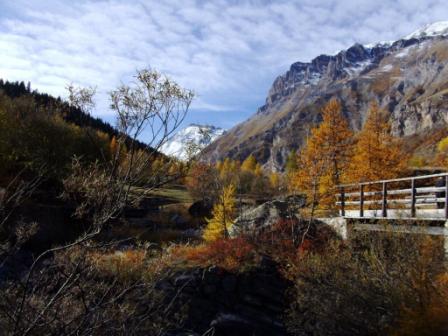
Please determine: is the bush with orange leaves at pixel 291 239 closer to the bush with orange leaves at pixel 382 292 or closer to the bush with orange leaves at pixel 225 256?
the bush with orange leaves at pixel 225 256

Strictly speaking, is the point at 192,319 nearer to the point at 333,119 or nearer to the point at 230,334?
the point at 230,334

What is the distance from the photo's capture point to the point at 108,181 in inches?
184

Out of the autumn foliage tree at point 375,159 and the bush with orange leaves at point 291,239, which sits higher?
the autumn foliage tree at point 375,159

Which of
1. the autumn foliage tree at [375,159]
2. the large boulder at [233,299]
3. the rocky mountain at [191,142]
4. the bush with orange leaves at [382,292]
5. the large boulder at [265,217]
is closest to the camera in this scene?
the rocky mountain at [191,142]

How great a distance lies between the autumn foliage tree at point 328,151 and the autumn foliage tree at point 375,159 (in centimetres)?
79

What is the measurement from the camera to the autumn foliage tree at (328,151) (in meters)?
28.6

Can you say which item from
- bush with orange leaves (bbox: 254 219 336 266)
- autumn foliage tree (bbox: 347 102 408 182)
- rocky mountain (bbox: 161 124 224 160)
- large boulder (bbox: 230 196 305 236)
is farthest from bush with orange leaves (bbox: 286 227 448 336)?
autumn foliage tree (bbox: 347 102 408 182)

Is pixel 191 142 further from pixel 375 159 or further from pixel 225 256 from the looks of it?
pixel 375 159

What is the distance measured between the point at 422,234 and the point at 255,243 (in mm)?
10853

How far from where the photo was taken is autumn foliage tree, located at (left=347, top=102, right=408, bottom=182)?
1168 inches

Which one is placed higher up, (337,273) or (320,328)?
(337,273)

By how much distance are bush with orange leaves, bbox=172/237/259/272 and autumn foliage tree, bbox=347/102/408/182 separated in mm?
10600

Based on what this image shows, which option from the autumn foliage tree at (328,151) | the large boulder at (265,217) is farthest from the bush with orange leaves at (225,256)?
the autumn foliage tree at (328,151)

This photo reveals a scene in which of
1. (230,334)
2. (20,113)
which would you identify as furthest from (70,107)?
(20,113)
